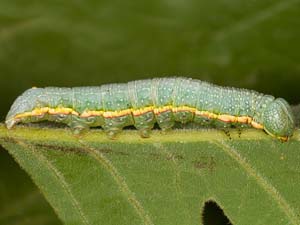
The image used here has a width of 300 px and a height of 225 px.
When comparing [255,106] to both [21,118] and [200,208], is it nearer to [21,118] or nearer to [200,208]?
[200,208]

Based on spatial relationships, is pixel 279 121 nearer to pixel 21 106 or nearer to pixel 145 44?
pixel 21 106

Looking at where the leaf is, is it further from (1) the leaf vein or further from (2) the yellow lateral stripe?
(2) the yellow lateral stripe

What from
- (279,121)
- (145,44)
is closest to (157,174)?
(279,121)

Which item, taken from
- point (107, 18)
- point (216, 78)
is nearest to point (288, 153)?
point (216, 78)

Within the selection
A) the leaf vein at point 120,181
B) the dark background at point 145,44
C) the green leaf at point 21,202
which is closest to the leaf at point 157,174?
the leaf vein at point 120,181

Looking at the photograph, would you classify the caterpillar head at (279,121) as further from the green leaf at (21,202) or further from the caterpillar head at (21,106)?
the green leaf at (21,202)

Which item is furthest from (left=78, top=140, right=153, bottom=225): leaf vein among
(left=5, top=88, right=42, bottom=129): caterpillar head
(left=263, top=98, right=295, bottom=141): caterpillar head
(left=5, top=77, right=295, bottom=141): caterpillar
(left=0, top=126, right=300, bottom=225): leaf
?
(left=263, top=98, right=295, bottom=141): caterpillar head
